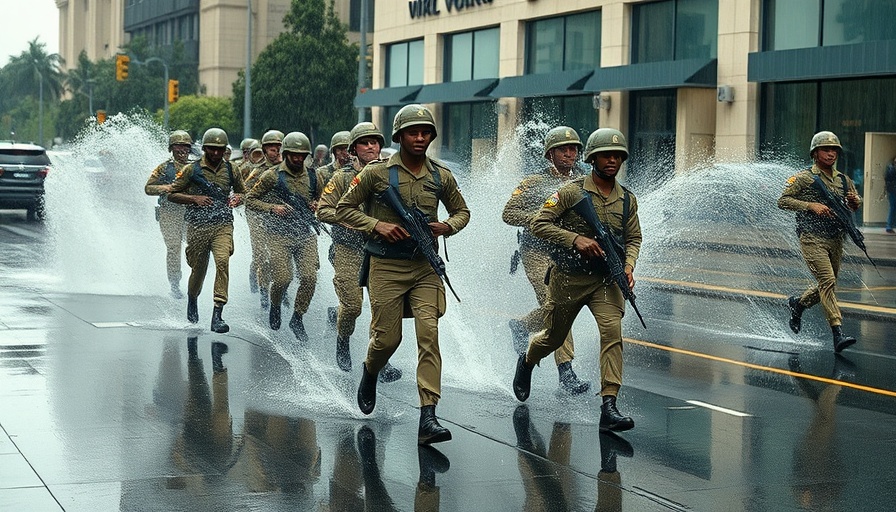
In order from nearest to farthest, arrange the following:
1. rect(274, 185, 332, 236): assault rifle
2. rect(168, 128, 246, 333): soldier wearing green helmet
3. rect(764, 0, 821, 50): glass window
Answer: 1. rect(274, 185, 332, 236): assault rifle
2. rect(168, 128, 246, 333): soldier wearing green helmet
3. rect(764, 0, 821, 50): glass window

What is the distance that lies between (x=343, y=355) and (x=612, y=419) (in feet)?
9.74

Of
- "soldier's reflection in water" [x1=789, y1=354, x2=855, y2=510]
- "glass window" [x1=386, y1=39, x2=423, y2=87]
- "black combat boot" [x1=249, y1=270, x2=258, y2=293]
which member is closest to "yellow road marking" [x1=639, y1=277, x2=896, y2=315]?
"soldier's reflection in water" [x1=789, y1=354, x2=855, y2=510]

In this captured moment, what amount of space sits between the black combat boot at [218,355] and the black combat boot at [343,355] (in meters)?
0.86

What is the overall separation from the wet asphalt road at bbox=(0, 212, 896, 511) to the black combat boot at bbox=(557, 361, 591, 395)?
0.09 m

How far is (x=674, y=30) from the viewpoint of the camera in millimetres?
32469

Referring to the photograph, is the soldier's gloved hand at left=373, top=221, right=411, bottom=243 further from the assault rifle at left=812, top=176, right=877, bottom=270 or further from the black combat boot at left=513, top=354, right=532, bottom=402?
the assault rifle at left=812, top=176, right=877, bottom=270

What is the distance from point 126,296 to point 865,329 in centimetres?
805

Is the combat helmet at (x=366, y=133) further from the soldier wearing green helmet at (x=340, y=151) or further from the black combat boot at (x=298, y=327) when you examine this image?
the black combat boot at (x=298, y=327)

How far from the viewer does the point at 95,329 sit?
41.1 feet

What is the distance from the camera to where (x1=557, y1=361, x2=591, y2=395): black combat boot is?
30.0 feet

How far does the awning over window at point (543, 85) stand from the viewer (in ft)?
114

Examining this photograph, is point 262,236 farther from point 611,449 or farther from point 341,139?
point 611,449

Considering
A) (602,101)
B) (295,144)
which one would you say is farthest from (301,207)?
(602,101)

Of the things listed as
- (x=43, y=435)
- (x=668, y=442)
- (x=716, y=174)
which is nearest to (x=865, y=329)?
(x=668, y=442)
